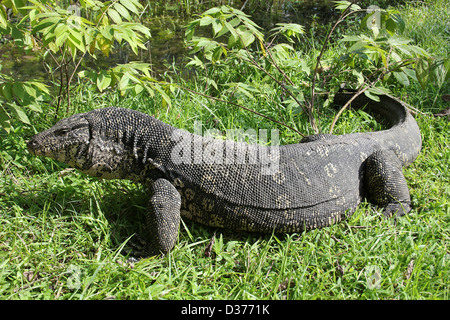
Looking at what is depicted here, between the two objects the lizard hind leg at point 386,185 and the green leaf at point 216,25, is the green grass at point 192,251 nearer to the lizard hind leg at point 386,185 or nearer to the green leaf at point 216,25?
the lizard hind leg at point 386,185

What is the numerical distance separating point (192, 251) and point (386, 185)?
202 cm

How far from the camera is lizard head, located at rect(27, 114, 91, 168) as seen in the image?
353 centimetres

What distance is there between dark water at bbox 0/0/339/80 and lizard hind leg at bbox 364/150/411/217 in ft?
14.0

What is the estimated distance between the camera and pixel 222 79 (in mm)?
6574

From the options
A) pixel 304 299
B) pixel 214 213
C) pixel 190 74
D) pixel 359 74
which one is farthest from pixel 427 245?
pixel 190 74

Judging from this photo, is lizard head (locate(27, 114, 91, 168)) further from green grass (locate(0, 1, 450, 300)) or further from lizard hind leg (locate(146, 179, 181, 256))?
→ lizard hind leg (locate(146, 179, 181, 256))

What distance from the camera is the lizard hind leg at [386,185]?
3.97m

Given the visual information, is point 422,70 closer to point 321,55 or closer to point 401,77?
point 401,77

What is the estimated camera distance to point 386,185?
3975 millimetres

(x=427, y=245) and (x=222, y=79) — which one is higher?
(x=222, y=79)

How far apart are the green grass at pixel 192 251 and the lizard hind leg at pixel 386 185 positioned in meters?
0.14

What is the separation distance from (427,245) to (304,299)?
1.31 metres
